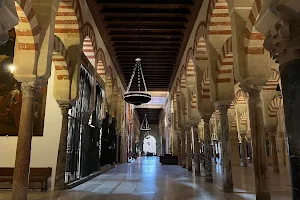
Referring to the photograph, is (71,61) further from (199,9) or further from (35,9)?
(199,9)

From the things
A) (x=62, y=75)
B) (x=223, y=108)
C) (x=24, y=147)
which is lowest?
(x=24, y=147)

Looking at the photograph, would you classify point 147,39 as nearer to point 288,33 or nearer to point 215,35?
point 215,35

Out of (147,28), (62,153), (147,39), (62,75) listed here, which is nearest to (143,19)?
(147,28)

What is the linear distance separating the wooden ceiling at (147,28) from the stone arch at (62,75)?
173 centimetres

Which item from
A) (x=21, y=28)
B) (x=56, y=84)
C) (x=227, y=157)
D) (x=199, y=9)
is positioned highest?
(x=199, y=9)

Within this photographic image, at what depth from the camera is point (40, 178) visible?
486 cm

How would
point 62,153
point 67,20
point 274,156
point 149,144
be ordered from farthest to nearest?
point 149,144
point 274,156
point 67,20
point 62,153

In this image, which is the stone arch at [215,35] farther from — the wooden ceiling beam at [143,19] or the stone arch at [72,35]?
the stone arch at [72,35]

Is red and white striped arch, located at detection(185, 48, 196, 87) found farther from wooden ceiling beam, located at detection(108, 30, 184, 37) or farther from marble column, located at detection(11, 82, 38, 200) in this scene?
marble column, located at detection(11, 82, 38, 200)

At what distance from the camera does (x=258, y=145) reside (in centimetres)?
383

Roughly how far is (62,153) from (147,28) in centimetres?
459

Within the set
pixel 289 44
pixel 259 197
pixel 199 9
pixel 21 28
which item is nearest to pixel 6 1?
pixel 21 28

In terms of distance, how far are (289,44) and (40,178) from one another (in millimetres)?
4664

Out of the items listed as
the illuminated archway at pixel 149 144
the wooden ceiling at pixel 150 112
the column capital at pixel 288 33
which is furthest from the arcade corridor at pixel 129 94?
the illuminated archway at pixel 149 144
